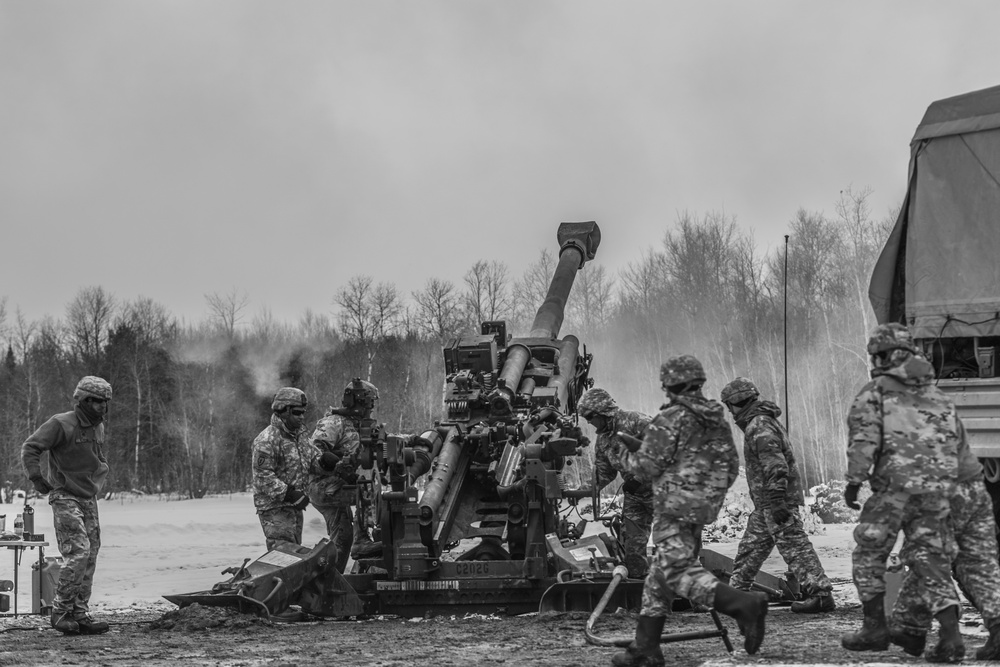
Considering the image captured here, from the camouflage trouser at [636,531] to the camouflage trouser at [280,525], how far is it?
276 cm

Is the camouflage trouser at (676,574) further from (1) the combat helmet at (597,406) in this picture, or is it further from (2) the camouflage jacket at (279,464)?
(2) the camouflage jacket at (279,464)

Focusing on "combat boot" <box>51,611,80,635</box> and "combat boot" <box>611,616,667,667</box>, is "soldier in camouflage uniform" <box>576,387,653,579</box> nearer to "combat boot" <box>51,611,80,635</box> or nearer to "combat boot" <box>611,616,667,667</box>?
"combat boot" <box>611,616,667,667</box>

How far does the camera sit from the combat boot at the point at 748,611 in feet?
20.4

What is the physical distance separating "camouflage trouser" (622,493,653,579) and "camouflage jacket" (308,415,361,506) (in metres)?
2.41

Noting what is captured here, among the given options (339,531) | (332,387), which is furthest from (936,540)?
(332,387)

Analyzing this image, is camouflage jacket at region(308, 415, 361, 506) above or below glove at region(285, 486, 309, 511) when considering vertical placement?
above

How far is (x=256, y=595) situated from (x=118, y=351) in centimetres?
3284

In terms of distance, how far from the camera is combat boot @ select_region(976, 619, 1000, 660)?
6289mm

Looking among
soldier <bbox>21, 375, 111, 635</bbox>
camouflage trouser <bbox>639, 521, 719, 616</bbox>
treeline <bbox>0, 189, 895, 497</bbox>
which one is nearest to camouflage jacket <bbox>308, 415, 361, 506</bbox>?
soldier <bbox>21, 375, 111, 635</bbox>

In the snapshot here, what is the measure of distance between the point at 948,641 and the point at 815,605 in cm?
289

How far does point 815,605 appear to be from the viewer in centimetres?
909

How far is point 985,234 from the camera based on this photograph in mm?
9133

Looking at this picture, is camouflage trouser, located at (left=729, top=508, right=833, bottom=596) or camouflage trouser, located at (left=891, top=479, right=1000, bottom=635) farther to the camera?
camouflage trouser, located at (left=729, top=508, right=833, bottom=596)

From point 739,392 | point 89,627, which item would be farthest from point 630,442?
point 89,627
